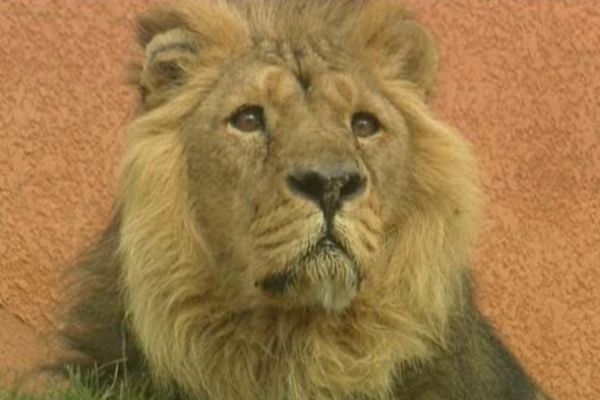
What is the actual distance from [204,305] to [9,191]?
203cm

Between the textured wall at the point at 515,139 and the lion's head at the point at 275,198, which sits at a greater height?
the lion's head at the point at 275,198

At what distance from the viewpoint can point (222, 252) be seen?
4871 millimetres

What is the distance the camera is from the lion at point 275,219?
476 cm

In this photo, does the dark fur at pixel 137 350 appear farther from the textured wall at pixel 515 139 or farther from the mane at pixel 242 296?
the textured wall at pixel 515 139

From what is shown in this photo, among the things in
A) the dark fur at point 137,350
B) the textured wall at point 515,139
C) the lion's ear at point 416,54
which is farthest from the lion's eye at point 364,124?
the textured wall at point 515,139

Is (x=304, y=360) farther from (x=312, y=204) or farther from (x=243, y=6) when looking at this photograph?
(x=243, y=6)

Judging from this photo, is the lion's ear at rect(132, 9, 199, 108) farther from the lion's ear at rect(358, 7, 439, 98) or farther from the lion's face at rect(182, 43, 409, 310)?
the lion's ear at rect(358, 7, 439, 98)

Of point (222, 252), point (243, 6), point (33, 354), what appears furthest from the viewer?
point (33, 354)

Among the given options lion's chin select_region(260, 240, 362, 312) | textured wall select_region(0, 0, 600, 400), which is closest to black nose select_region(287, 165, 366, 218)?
lion's chin select_region(260, 240, 362, 312)

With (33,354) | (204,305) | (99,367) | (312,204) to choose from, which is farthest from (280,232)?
(33,354)

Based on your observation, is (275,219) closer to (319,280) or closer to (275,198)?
(275,198)

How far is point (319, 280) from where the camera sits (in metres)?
4.55

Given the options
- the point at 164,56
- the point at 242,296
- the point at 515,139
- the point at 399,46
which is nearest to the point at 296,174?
the point at 242,296

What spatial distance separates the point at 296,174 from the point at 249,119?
39cm
